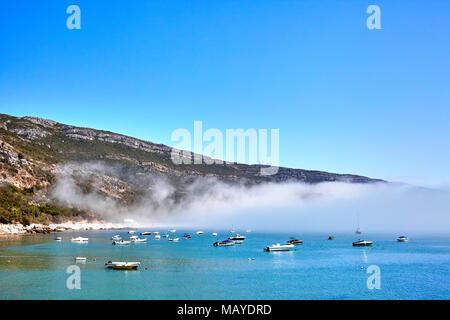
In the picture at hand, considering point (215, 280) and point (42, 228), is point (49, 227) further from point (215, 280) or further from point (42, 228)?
point (215, 280)

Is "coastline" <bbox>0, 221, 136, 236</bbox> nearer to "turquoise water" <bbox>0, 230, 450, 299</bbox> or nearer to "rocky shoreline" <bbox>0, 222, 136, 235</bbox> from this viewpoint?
"rocky shoreline" <bbox>0, 222, 136, 235</bbox>

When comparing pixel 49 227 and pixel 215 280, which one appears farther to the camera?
pixel 49 227

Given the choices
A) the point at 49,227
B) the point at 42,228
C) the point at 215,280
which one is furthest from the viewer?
the point at 49,227

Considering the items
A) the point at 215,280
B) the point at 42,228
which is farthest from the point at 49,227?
the point at 215,280

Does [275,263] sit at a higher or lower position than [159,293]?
lower

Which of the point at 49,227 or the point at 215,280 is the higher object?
the point at 215,280

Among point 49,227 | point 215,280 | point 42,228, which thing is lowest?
point 49,227

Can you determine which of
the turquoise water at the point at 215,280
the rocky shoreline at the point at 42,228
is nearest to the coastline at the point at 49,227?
the rocky shoreline at the point at 42,228

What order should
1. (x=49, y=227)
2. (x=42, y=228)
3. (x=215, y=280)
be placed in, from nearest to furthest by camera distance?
1. (x=215, y=280)
2. (x=42, y=228)
3. (x=49, y=227)

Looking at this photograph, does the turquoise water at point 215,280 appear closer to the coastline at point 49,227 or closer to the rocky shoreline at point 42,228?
the rocky shoreline at point 42,228
